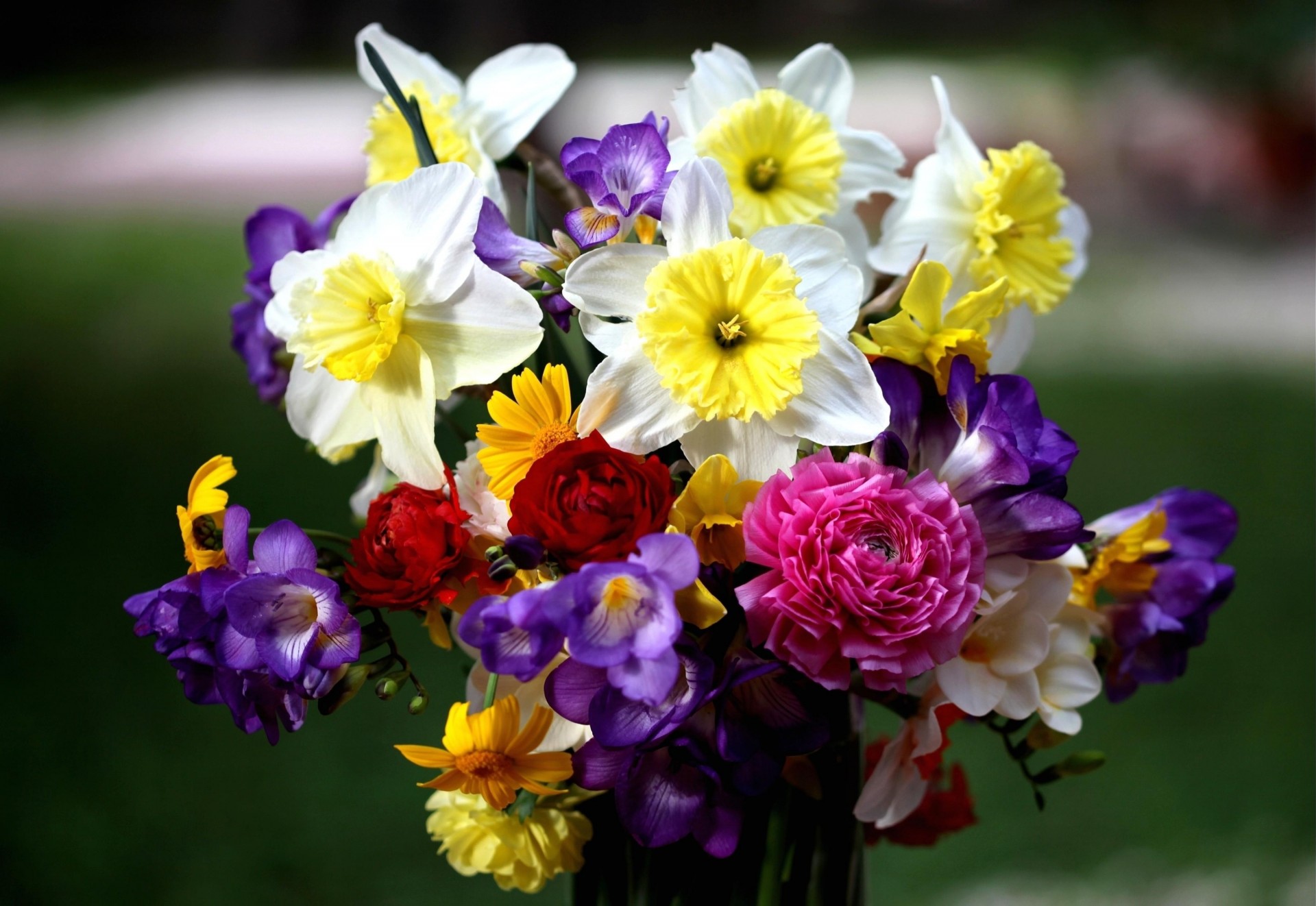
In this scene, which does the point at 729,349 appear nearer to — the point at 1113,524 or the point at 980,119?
the point at 1113,524

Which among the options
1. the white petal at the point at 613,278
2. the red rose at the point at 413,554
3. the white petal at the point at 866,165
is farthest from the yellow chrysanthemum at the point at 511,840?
the white petal at the point at 866,165

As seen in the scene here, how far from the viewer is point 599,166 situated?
1.37ft

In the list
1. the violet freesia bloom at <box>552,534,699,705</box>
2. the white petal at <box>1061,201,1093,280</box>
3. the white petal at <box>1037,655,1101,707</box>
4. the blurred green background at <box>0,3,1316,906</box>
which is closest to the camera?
the violet freesia bloom at <box>552,534,699,705</box>

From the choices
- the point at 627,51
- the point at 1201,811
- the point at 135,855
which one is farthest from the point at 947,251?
the point at 627,51

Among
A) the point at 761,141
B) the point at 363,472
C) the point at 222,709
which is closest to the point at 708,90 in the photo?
the point at 761,141

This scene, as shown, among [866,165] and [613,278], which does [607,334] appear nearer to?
[613,278]

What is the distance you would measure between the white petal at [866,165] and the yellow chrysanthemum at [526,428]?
7.5 inches

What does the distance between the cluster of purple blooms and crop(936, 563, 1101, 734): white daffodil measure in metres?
0.23

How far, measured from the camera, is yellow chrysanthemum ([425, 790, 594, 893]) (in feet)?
1.48

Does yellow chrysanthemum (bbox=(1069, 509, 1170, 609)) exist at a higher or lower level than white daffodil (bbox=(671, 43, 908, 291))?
lower

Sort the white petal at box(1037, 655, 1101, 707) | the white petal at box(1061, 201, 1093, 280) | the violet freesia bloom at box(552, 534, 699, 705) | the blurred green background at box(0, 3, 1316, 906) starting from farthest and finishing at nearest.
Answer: the blurred green background at box(0, 3, 1316, 906) → the white petal at box(1061, 201, 1093, 280) → the white petal at box(1037, 655, 1101, 707) → the violet freesia bloom at box(552, 534, 699, 705)

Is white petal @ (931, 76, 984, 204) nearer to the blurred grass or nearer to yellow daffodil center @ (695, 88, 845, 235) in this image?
yellow daffodil center @ (695, 88, 845, 235)

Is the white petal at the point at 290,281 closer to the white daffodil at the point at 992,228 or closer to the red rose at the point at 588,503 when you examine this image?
the red rose at the point at 588,503

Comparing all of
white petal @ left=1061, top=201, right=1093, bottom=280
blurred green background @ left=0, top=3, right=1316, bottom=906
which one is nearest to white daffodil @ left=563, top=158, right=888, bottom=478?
white petal @ left=1061, top=201, right=1093, bottom=280
